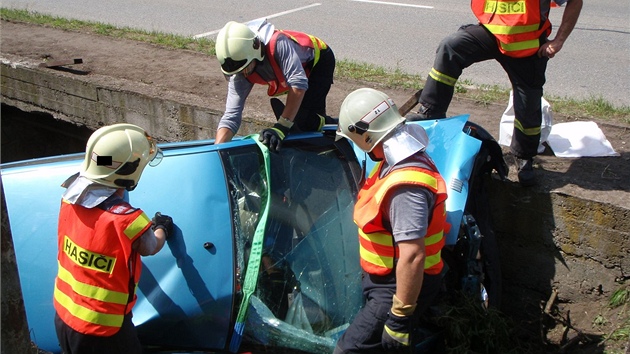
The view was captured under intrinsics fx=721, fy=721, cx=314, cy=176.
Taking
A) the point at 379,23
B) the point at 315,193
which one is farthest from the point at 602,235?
the point at 379,23

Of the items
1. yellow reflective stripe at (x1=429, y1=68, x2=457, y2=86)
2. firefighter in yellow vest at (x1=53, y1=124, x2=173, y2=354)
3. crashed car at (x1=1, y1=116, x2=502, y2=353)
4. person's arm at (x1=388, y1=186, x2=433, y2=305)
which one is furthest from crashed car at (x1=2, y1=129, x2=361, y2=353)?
yellow reflective stripe at (x1=429, y1=68, x2=457, y2=86)

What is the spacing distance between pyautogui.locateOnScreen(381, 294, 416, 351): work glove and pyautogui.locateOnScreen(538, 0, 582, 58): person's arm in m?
1.88

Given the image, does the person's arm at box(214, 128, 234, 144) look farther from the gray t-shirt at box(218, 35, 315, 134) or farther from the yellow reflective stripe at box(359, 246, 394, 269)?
the yellow reflective stripe at box(359, 246, 394, 269)

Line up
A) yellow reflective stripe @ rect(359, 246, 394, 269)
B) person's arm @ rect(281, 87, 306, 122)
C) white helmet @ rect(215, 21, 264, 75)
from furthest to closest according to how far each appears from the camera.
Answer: person's arm @ rect(281, 87, 306, 122) < white helmet @ rect(215, 21, 264, 75) < yellow reflective stripe @ rect(359, 246, 394, 269)

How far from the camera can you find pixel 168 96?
5.89 metres

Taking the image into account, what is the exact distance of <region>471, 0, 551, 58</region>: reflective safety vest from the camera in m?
3.98

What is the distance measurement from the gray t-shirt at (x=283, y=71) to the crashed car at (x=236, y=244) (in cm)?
58

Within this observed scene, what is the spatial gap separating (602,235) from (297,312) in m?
1.92

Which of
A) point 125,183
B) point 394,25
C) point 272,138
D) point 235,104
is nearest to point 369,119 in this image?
point 272,138

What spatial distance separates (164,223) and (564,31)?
249cm

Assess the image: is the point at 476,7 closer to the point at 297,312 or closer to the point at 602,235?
the point at 602,235

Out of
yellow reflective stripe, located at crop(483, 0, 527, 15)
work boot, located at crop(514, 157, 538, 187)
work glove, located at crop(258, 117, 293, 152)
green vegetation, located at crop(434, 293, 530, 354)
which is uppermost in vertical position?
yellow reflective stripe, located at crop(483, 0, 527, 15)

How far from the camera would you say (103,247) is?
109 inches

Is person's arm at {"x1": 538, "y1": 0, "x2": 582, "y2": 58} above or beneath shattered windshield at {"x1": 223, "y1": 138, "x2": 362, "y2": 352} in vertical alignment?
above
